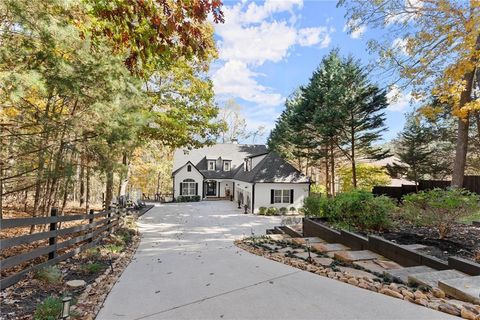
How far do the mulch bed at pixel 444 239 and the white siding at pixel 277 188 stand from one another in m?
13.8

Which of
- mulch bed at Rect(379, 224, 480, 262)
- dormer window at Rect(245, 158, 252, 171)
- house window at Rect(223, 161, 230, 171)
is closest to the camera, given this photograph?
mulch bed at Rect(379, 224, 480, 262)

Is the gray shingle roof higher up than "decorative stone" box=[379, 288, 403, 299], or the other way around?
the gray shingle roof

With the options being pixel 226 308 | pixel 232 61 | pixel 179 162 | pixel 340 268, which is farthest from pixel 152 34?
pixel 179 162

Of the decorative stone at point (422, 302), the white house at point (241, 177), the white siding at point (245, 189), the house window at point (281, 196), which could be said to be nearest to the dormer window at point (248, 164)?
the white house at point (241, 177)

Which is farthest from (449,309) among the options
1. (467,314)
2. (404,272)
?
(404,272)

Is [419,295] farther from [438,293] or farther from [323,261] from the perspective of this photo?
[323,261]

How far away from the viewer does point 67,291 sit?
12.5 feet

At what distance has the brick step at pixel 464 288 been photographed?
3158 mm

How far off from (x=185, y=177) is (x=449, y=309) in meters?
28.4

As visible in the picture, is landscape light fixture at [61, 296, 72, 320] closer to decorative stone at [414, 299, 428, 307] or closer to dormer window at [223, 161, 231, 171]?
decorative stone at [414, 299, 428, 307]

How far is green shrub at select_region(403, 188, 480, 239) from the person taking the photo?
564 centimetres

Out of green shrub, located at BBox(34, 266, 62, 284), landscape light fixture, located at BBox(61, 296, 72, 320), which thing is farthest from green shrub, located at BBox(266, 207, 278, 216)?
landscape light fixture, located at BBox(61, 296, 72, 320)

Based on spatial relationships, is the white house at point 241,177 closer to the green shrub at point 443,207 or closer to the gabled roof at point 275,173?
the gabled roof at point 275,173

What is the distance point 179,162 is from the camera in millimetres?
32375
